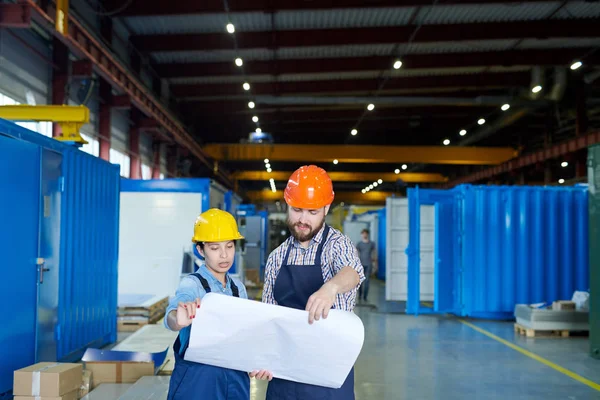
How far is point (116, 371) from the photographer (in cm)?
588

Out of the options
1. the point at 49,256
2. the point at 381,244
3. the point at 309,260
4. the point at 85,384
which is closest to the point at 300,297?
the point at 309,260

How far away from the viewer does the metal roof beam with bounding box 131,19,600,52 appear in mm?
14242

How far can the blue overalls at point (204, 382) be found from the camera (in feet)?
9.22

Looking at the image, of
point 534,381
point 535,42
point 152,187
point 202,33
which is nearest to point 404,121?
point 535,42

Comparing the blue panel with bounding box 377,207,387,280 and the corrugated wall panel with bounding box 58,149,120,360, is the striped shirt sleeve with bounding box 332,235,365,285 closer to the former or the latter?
the corrugated wall panel with bounding box 58,149,120,360

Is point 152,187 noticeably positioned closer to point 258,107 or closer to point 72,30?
point 72,30

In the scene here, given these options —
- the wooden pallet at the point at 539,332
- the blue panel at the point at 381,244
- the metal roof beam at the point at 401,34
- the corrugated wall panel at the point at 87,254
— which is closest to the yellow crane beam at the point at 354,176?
the blue panel at the point at 381,244

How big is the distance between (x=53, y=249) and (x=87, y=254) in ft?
3.51

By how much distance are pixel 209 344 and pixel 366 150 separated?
75.8ft

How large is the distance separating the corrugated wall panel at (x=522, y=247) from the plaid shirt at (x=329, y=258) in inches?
394

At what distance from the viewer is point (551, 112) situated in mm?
21484

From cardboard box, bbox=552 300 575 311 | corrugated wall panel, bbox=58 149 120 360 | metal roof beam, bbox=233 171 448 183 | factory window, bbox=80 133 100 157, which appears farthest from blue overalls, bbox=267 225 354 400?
metal roof beam, bbox=233 171 448 183

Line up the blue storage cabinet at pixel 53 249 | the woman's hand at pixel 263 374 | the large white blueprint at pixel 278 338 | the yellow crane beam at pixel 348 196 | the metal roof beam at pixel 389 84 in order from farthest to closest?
1. the yellow crane beam at pixel 348 196
2. the metal roof beam at pixel 389 84
3. the blue storage cabinet at pixel 53 249
4. the woman's hand at pixel 263 374
5. the large white blueprint at pixel 278 338

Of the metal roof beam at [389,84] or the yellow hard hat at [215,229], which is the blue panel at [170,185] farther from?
the yellow hard hat at [215,229]
